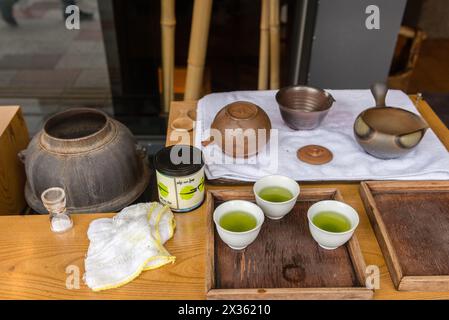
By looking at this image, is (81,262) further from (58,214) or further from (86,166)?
(86,166)

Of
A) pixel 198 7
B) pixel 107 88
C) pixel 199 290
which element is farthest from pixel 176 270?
pixel 107 88

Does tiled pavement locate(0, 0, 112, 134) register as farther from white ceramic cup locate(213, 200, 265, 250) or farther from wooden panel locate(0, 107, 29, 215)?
white ceramic cup locate(213, 200, 265, 250)

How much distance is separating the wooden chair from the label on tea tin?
7.91ft

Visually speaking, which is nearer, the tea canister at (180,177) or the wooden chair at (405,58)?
the tea canister at (180,177)

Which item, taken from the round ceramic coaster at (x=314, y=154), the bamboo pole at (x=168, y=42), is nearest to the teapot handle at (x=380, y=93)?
the round ceramic coaster at (x=314, y=154)

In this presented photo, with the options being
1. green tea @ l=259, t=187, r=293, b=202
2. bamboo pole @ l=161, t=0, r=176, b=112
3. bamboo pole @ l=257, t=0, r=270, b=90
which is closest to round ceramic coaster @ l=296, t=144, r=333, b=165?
green tea @ l=259, t=187, r=293, b=202

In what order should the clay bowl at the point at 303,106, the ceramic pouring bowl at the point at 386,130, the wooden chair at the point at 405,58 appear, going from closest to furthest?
the ceramic pouring bowl at the point at 386,130, the clay bowl at the point at 303,106, the wooden chair at the point at 405,58

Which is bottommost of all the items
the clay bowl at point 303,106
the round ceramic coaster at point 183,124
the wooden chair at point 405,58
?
the wooden chair at point 405,58

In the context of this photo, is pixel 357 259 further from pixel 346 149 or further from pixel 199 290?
pixel 346 149

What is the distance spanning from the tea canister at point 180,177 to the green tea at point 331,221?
348mm

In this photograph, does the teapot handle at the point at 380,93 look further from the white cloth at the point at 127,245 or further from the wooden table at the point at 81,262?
the white cloth at the point at 127,245

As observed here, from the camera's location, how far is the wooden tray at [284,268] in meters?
1.03

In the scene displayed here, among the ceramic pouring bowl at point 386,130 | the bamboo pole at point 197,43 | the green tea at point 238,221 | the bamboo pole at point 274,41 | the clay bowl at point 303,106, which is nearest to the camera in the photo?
the green tea at point 238,221
